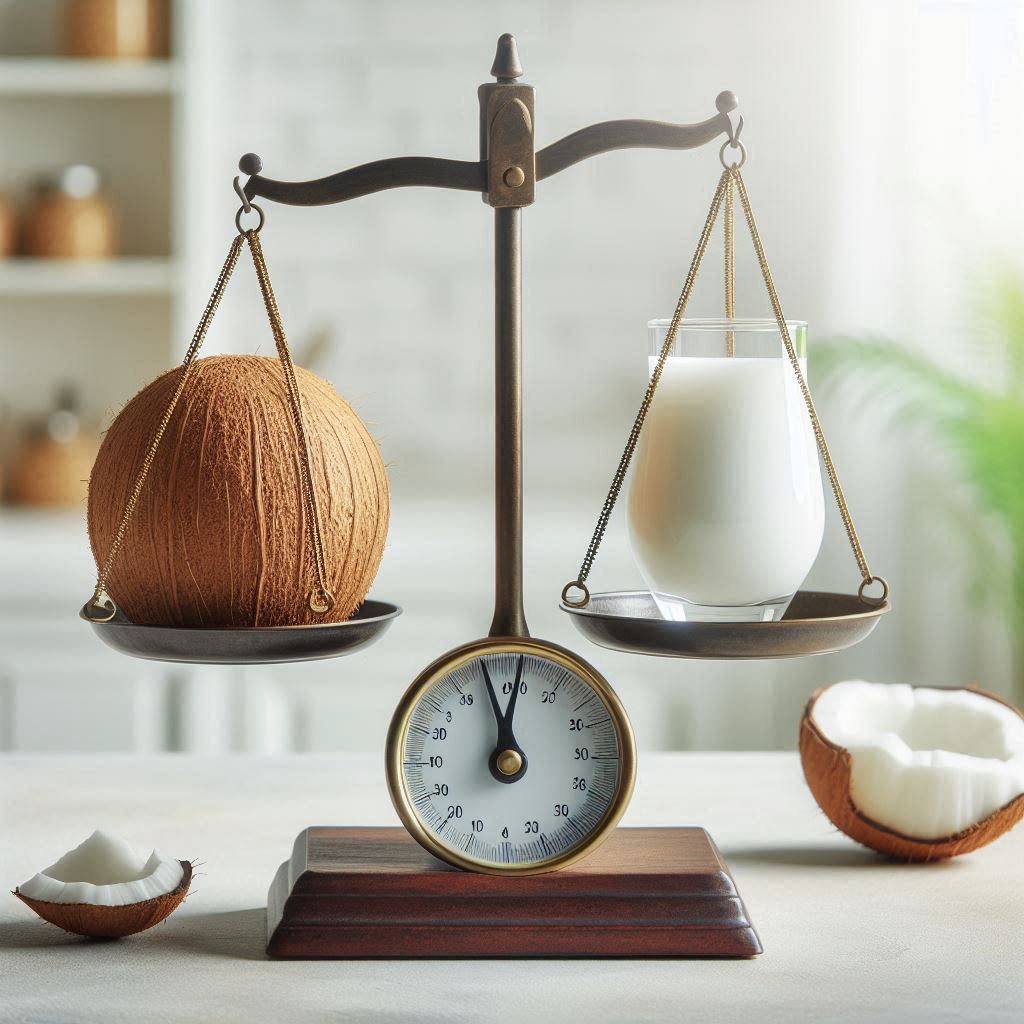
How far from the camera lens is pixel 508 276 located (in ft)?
3.14

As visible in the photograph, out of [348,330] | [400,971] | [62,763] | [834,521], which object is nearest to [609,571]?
[834,521]

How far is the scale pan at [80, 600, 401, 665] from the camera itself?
2.88ft

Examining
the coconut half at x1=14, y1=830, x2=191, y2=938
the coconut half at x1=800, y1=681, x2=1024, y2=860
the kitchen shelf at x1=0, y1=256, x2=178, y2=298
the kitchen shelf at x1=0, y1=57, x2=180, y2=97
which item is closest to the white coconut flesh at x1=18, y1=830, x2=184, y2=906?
the coconut half at x1=14, y1=830, x2=191, y2=938

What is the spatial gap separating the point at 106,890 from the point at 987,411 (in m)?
1.95

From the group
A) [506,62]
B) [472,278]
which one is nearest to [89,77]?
[472,278]

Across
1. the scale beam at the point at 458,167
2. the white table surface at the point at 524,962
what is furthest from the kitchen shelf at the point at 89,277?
the scale beam at the point at 458,167

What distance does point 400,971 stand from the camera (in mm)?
865

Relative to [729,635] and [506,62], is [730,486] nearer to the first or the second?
[729,635]

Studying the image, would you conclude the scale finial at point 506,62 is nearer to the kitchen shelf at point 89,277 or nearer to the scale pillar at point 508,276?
the scale pillar at point 508,276

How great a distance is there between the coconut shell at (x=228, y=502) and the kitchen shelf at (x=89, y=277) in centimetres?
175

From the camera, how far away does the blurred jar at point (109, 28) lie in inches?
103

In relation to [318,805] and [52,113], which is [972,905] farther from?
[52,113]

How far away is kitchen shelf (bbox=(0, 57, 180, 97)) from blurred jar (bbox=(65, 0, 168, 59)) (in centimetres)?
2

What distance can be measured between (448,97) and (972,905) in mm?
2285
